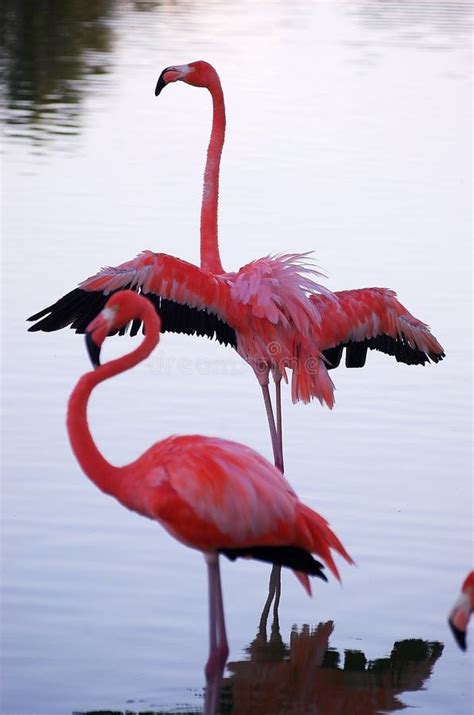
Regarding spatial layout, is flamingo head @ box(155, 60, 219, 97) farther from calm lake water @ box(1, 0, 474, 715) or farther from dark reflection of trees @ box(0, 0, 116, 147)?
dark reflection of trees @ box(0, 0, 116, 147)

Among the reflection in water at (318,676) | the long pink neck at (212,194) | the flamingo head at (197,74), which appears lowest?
the reflection in water at (318,676)

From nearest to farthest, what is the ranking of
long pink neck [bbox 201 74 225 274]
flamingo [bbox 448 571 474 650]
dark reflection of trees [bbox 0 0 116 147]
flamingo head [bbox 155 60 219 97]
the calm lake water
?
flamingo [bbox 448 571 474 650] < the calm lake water < long pink neck [bbox 201 74 225 274] < flamingo head [bbox 155 60 219 97] < dark reflection of trees [bbox 0 0 116 147]

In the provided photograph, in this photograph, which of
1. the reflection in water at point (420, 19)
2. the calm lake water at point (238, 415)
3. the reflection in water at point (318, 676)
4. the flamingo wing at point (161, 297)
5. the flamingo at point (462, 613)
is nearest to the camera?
the flamingo at point (462, 613)

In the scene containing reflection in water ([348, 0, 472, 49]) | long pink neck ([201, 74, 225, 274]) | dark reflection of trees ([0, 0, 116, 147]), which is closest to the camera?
long pink neck ([201, 74, 225, 274])

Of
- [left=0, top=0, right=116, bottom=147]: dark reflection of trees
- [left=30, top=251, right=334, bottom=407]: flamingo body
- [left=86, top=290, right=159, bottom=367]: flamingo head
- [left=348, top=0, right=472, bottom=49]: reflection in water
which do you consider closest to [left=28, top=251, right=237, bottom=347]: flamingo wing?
[left=30, top=251, right=334, bottom=407]: flamingo body

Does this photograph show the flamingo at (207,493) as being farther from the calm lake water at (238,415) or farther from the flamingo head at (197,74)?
the flamingo head at (197,74)

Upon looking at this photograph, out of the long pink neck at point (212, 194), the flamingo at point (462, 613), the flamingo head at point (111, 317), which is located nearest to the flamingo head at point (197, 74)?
the long pink neck at point (212, 194)

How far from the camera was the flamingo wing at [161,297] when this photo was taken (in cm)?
643

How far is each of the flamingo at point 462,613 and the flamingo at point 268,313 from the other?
258cm

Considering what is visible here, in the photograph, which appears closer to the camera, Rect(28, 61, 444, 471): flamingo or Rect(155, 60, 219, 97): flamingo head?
Rect(28, 61, 444, 471): flamingo

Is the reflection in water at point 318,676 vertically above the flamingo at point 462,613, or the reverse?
the flamingo at point 462,613

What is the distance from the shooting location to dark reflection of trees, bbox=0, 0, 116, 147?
16.1m

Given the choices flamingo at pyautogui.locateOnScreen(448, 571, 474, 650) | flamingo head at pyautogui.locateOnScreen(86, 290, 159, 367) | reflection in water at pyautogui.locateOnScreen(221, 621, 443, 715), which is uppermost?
flamingo head at pyautogui.locateOnScreen(86, 290, 159, 367)

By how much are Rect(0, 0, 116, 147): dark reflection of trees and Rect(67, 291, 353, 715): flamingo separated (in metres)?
10.2
